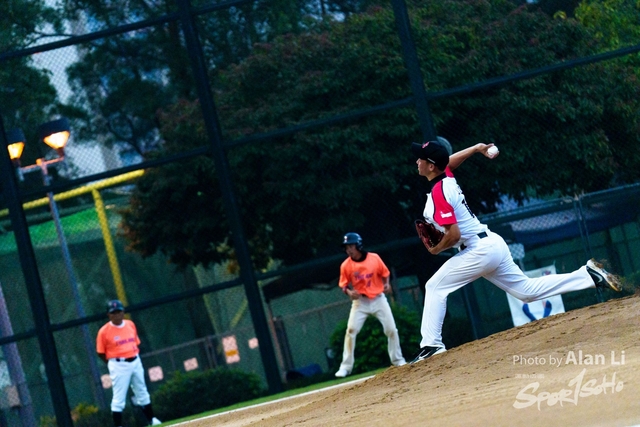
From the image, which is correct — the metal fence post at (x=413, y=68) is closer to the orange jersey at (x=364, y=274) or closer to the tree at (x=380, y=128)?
the tree at (x=380, y=128)

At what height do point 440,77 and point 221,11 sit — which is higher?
point 221,11

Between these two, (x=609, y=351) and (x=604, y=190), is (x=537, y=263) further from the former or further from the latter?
(x=609, y=351)

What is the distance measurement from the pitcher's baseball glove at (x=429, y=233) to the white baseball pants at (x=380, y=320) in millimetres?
4528

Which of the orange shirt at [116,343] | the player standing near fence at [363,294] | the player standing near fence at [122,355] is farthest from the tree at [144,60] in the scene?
the player standing near fence at [363,294]

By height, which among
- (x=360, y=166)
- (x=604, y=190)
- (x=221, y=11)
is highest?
(x=221, y=11)

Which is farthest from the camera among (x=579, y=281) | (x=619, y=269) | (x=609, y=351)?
(x=619, y=269)

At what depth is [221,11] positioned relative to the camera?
1496cm

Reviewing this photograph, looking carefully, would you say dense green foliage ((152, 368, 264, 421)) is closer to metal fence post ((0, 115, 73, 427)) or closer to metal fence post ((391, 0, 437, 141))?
metal fence post ((0, 115, 73, 427))

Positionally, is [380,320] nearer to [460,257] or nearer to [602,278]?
[460,257]

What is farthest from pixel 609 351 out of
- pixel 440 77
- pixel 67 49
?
pixel 67 49

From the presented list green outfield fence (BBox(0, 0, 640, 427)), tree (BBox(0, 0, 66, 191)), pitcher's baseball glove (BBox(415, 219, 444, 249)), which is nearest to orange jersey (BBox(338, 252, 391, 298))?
green outfield fence (BBox(0, 0, 640, 427))

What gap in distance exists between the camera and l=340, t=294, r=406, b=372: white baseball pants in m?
13.1

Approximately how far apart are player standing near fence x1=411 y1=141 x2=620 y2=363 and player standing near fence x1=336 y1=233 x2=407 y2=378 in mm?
4040

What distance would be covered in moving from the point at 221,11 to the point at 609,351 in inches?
362
